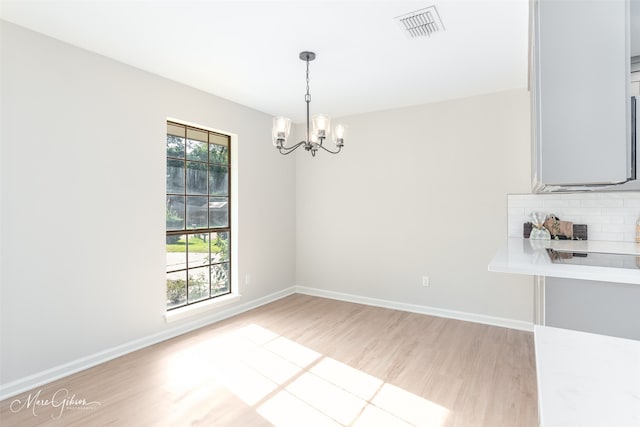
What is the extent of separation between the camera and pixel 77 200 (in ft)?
8.62

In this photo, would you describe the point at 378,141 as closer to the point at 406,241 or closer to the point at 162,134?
the point at 406,241

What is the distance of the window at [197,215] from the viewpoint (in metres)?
3.47

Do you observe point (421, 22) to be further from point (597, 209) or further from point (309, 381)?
point (309, 381)

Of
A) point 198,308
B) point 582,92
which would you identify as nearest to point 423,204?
point 582,92

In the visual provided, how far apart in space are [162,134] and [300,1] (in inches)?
76.8

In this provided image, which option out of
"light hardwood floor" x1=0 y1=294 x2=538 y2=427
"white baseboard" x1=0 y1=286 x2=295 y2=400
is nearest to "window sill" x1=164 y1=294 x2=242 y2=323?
"white baseboard" x1=0 y1=286 x2=295 y2=400

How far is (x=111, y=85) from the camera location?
A: 2832mm

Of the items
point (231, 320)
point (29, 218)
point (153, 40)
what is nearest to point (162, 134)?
point (153, 40)

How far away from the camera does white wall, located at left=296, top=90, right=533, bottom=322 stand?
11.7ft

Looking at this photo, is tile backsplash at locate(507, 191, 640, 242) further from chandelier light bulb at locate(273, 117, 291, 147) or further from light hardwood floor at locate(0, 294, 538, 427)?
chandelier light bulb at locate(273, 117, 291, 147)

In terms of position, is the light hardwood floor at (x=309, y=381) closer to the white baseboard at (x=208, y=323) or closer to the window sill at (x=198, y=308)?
the white baseboard at (x=208, y=323)

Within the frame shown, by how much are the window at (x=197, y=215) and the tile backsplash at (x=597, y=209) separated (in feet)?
11.4

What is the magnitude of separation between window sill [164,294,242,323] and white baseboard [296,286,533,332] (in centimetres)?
132

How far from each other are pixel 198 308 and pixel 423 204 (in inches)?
115
